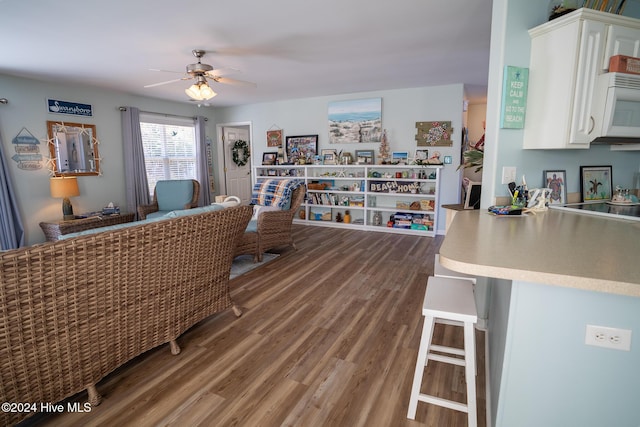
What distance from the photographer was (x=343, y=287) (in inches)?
118

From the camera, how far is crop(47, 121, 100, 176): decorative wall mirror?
4426mm

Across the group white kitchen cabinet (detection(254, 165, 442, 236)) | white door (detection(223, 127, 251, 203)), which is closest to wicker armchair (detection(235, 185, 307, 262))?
white kitchen cabinet (detection(254, 165, 442, 236))

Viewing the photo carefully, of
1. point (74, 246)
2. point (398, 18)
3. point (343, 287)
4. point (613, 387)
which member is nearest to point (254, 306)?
point (343, 287)

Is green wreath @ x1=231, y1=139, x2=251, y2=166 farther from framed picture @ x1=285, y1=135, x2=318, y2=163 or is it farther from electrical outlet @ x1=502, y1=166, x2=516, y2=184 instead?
electrical outlet @ x1=502, y1=166, x2=516, y2=184

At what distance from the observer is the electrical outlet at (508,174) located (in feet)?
6.29

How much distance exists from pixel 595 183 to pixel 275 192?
10.9ft

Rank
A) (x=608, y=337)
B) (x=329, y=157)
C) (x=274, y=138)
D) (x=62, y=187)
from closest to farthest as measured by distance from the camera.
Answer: (x=608, y=337), (x=62, y=187), (x=329, y=157), (x=274, y=138)

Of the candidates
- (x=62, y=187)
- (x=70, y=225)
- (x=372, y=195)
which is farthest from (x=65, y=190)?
(x=372, y=195)

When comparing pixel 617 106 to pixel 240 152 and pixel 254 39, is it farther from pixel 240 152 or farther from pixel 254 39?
pixel 240 152

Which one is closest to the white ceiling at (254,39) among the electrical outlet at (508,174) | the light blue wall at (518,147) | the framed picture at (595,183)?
the light blue wall at (518,147)

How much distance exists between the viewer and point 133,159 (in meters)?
5.23

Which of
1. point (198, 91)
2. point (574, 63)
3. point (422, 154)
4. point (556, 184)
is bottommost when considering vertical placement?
point (556, 184)

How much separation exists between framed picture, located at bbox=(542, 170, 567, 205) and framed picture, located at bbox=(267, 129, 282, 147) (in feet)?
16.5

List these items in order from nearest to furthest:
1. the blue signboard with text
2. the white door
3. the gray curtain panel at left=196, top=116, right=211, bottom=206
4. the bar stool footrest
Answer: the bar stool footrest, the blue signboard with text, the gray curtain panel at left=196, top=116, right=211, bottom=206, the white door
